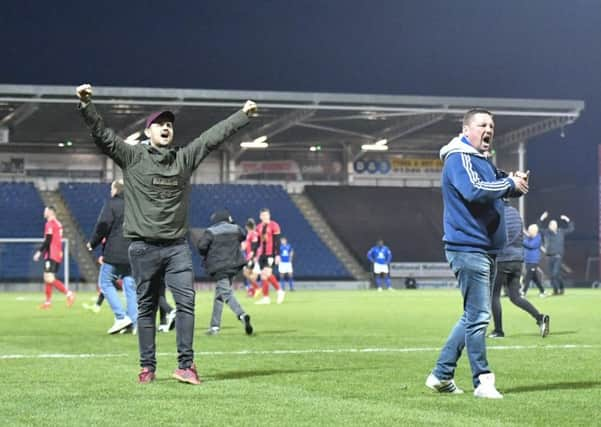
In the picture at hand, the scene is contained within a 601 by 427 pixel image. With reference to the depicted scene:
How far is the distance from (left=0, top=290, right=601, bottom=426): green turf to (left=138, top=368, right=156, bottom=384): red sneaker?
69 millimetres

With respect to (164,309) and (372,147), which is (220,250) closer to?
(164,309)

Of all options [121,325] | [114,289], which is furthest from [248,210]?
[121,325]

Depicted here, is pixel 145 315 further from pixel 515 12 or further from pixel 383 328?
pixel 515 12

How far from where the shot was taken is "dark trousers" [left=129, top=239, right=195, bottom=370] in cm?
955

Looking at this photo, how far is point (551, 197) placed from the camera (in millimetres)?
58375

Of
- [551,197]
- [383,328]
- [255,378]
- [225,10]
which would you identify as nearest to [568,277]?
[551,197]

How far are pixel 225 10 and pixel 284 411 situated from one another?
49007mm

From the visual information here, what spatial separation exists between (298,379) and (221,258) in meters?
6.75

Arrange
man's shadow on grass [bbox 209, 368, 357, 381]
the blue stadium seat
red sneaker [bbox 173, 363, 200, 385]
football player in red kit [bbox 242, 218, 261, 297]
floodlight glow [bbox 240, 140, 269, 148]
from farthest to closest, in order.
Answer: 1. floodlight glow [bbox 240, 140, 269, 148]
2. the blue stadium seat
3. football player in red kit [bbox 242, 218, 261, 297]
4. man's shadow on grass [bbox 209, 368, 357, 381]
5. red sneaker [bbox 173, 363, 200, 385]

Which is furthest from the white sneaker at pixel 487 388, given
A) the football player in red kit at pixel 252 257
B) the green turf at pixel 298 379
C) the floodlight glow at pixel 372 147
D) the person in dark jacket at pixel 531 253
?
the floodlight glow at pixel 372 147

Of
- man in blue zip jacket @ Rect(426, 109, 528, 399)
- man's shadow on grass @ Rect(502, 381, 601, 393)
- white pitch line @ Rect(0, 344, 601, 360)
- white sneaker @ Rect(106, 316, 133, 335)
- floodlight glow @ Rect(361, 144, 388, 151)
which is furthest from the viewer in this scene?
floodlight glow @ Rect(361, 144, 388, 151)

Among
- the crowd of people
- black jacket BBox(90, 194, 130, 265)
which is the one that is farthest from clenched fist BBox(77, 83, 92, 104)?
black jacket BBox(90, 194, 130, 265)

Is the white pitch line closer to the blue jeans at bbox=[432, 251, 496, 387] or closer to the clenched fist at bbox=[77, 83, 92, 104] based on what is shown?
the clenched fist at bbox=[77, 83, 92, 104]

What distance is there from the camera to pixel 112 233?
625 inches
